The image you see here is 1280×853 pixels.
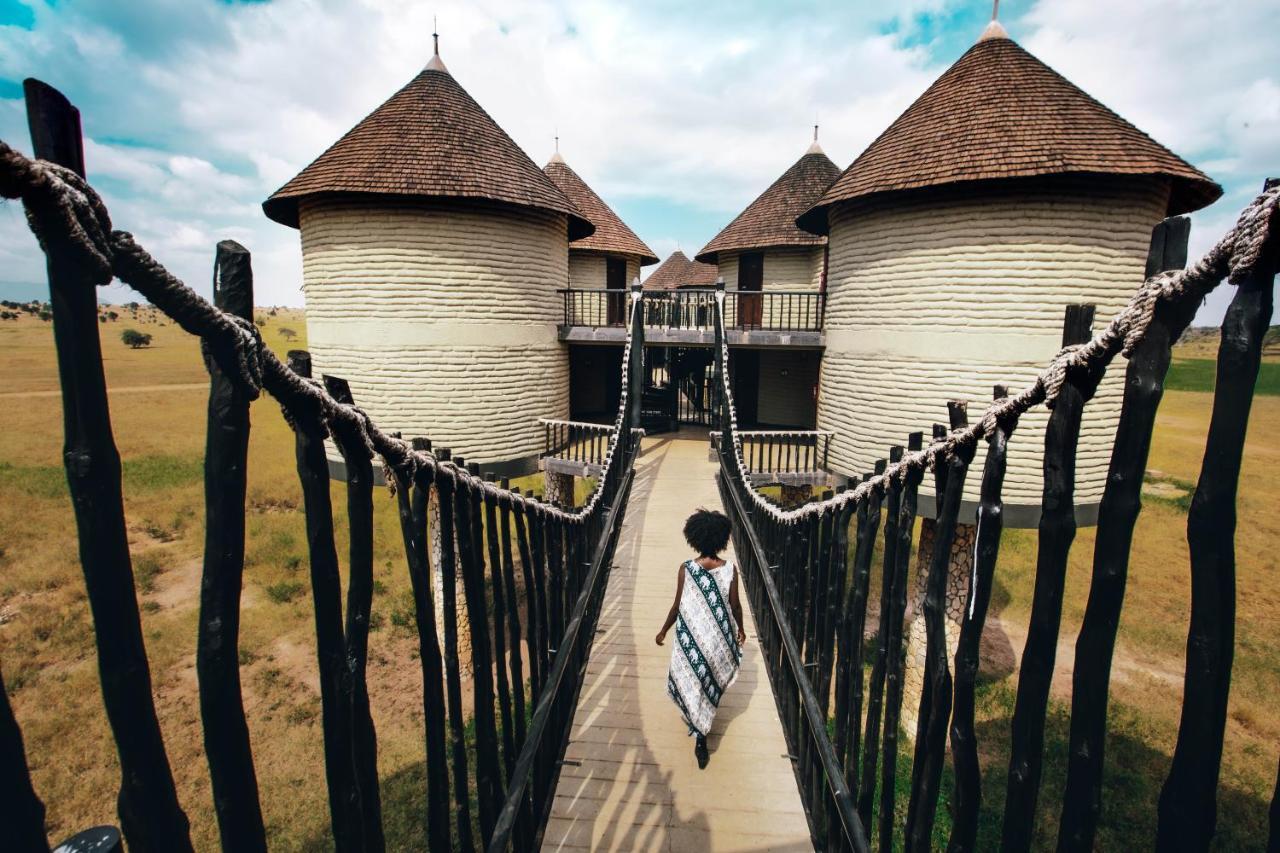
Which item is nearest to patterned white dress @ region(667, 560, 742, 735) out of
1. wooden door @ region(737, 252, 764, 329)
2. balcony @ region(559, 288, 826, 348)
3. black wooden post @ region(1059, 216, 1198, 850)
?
black wooden post @ region(1059, 216, 1198, 850)

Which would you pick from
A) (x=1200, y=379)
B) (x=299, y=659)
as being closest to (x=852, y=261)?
(x=299, y=659)

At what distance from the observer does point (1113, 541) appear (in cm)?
133

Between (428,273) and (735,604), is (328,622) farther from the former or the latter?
(428,273)

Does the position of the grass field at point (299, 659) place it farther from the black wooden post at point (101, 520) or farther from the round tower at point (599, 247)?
the black wooden post at point (101, 520)

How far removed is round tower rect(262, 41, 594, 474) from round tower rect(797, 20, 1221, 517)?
20.6 ft

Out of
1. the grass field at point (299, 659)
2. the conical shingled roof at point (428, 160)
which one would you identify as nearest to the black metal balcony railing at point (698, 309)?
the conical shingled roof at point (428, 160)

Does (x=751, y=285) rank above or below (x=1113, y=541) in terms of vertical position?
A: above

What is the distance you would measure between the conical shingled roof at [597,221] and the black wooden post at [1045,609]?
17.7 meters

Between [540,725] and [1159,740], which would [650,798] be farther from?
[1159,740]

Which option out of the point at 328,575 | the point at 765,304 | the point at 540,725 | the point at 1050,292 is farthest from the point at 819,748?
the point at 765,304

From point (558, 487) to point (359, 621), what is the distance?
43.2ft

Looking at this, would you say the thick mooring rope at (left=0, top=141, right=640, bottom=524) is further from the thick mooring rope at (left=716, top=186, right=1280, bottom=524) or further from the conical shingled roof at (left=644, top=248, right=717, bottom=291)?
the conical shingled roof at (left=644, top=248, right=717, bottom=291)

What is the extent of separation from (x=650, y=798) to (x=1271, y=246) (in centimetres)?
427

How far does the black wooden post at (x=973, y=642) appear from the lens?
1697 millimetres
